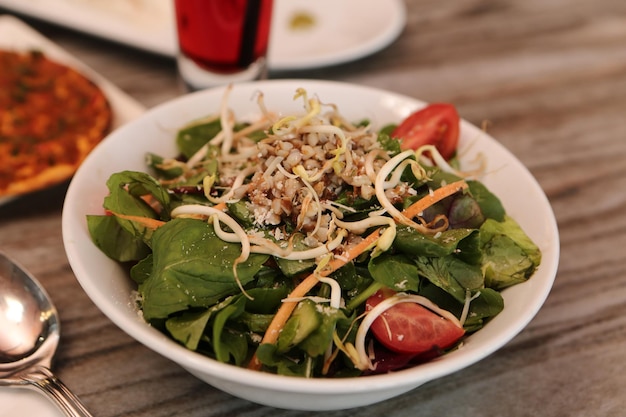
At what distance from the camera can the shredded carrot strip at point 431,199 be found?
4.53 ft

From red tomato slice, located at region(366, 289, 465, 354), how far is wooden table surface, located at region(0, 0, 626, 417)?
0.83 feet

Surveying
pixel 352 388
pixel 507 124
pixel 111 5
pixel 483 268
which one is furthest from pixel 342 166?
pixel 111 5

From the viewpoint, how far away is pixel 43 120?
218 centimetres

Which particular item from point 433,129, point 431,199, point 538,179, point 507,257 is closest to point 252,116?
point 433,129

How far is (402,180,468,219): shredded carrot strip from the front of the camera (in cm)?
138

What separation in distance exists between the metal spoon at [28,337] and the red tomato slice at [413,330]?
0.64m

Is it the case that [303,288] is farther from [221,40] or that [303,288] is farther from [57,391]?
[221,40]

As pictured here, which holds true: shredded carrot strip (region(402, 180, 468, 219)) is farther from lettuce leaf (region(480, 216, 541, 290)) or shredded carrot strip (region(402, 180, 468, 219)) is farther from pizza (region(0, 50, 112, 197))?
pizza (region(0, 50, 112, 197))

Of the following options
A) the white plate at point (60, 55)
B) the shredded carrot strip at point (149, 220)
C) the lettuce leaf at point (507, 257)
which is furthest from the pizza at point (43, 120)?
the lettuce leaf at point (507, 257)

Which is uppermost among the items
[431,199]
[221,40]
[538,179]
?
[431,199]

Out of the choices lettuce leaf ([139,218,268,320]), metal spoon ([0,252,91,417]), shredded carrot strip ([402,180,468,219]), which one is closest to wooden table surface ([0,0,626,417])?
metal spoon ([0,252,91,417])

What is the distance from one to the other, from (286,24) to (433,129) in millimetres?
1561

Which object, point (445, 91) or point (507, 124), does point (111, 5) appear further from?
point (507, 124)

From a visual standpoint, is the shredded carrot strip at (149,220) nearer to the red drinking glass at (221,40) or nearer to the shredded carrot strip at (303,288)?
the shredded carrot strip at (303,288)
